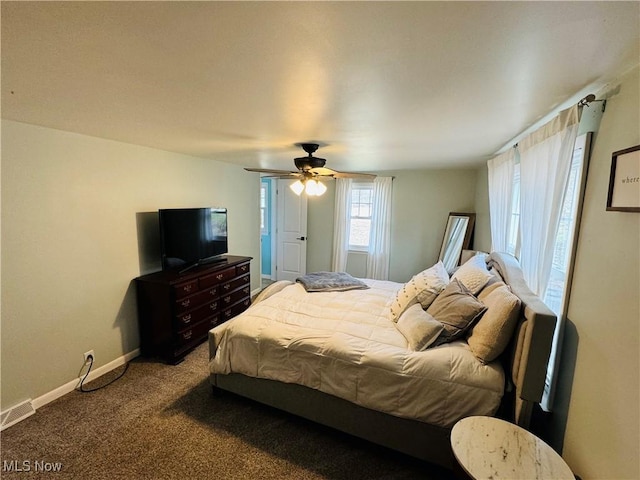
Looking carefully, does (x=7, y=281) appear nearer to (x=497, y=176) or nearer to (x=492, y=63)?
(x=492, y=63)

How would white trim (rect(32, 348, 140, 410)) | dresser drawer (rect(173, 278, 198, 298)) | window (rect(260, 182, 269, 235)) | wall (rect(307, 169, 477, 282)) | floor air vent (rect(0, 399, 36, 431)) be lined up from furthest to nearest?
window (rect(260, 182, 269, 235)) → wall (rect(307, 169, 477, 282)) → dresser drawer (rect(173, 278, 198, 298)) → white trim (rect(32, 348, 140, 410)) → floor air vent (rect(0, 399, 36, 431))

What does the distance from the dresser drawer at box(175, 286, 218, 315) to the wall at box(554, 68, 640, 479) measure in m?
3.01

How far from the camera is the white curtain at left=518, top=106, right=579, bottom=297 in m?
1.58

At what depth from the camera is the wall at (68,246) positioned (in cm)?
202

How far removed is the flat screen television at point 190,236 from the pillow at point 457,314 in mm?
2576

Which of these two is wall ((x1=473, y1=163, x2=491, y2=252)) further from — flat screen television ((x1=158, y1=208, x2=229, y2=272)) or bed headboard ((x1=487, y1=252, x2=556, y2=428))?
flat screen television ((x1=158, y1=208, x2=229, y2=272))

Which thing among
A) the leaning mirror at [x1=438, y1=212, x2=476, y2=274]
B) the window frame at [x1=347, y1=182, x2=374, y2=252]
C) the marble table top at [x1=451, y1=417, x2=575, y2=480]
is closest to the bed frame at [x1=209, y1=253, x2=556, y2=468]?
the marble table top at [x1=451, y1=417, x2=575, y2=480]

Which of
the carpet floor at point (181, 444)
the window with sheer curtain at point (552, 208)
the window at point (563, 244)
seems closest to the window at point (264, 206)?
the carpet floor at point (181, 444)

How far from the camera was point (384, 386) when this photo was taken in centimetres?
176

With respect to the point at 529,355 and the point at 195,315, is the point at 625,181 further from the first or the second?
the point at 195,315

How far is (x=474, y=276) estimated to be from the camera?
2.39m

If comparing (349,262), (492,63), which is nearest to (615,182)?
(492,63)

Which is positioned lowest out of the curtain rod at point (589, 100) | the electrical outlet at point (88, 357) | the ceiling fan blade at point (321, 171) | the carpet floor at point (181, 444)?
the carpet floor at point (181, 444)

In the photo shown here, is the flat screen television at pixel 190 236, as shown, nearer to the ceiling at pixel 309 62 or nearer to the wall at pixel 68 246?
the wall at pixel 68 246
